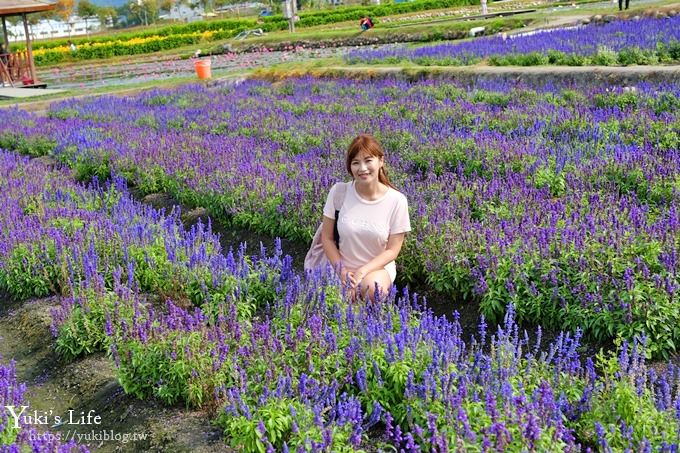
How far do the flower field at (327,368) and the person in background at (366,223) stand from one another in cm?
37

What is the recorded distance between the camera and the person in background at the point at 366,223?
507 centimetres

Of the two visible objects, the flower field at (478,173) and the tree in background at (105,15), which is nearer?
the flower field at (478,173)

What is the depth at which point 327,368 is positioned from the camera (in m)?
3.86

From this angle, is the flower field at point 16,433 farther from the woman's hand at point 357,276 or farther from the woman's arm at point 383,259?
the woman's arm at point 383,259

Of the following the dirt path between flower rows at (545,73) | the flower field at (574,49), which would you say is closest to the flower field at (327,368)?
the dirt path between flower rows at (545,73)

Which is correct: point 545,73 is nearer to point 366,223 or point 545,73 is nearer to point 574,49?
point 574,49

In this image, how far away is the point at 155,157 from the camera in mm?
9727

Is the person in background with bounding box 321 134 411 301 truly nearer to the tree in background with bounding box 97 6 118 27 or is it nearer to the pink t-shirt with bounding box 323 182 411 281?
the pink t-shirt with bounding box 323 182 411 281

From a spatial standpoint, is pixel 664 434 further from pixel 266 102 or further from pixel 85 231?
pixel 266 102

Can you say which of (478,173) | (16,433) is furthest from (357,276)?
(478,173)

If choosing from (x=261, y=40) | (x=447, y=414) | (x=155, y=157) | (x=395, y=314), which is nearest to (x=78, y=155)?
(x=155, y=157)

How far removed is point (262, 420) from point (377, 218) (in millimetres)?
2215

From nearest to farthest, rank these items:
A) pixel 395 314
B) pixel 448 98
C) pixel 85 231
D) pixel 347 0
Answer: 1. pixel 395 314
2. pixel 85 231
3. pixel 448 98
4. pixel 347 0

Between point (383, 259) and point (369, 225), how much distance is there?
28 centimetres
